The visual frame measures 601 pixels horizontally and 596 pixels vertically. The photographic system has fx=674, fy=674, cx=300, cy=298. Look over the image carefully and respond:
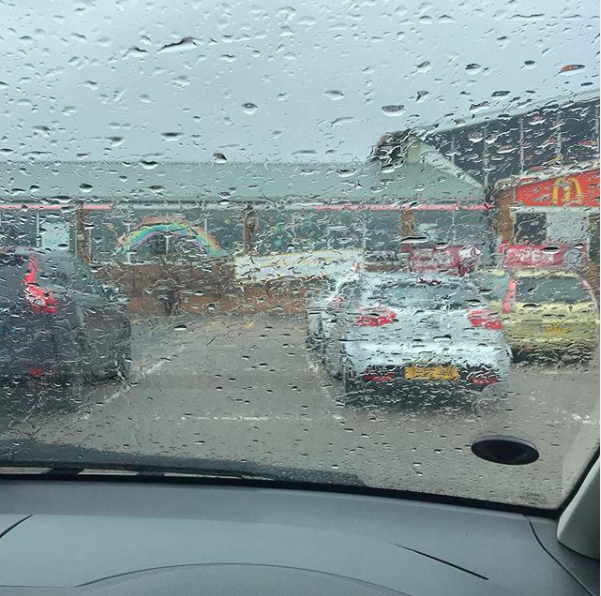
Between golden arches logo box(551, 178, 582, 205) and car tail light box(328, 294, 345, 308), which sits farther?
car tail light box(328, 294, 345, 308)

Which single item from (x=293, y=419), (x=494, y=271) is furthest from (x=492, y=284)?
(x=293, y=419)

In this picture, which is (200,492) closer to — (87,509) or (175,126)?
(87,509)

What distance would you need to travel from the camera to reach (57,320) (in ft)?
13.6

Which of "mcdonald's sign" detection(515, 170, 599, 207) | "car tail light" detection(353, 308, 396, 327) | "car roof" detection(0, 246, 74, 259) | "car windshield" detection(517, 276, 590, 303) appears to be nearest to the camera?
"mcdonald's sign" detection(515, 170, 599, 207)

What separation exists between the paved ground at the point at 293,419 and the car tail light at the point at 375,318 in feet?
1.17

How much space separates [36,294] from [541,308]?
2.92 metres

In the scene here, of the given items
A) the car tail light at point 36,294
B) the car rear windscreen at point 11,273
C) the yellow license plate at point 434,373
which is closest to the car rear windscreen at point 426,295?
the yellow license plate at point 434,373

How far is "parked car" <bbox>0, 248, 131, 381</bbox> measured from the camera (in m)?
3.98

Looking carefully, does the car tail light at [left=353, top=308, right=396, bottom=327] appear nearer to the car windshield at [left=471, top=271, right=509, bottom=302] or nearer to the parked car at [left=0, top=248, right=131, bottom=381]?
the car windshield at [left=471, top=271, right=509, bottom=302]

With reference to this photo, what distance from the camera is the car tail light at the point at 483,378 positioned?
3.58 metres

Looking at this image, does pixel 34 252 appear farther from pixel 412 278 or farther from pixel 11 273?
pixel 412 278

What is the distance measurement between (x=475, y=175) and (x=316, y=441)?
5.38 ft

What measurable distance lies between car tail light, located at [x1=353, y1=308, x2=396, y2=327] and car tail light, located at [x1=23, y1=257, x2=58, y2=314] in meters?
1.87

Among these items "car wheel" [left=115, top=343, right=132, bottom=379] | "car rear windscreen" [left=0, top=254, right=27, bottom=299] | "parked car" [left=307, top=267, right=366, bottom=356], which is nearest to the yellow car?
"parked car" [left=307, top=267, right=366, bottom=356]
